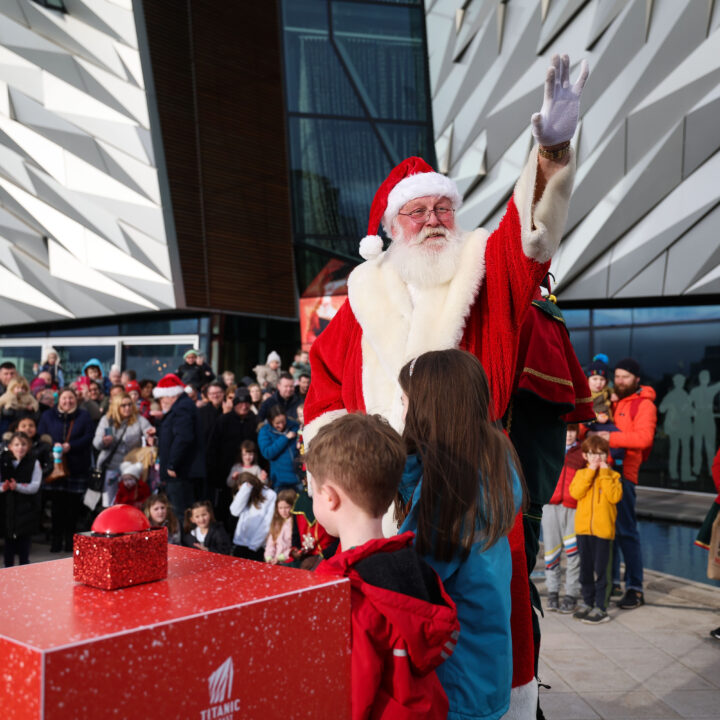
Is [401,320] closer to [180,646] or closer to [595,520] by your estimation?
[180,646]

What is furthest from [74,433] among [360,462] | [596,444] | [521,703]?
[360,462]

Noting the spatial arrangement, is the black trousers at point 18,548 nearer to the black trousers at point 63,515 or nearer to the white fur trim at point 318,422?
the black trousers at point 63,515

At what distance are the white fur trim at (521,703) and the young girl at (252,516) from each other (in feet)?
13.7

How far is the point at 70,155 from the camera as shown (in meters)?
14.6

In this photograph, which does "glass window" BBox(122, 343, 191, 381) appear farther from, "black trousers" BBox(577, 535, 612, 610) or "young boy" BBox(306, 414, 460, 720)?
"young boy" BBox(306, 414, 460, 720)

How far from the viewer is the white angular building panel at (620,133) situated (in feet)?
36.4

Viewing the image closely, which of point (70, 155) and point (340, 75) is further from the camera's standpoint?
point (340, 75)

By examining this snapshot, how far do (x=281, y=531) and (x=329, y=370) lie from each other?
3358 millimetres

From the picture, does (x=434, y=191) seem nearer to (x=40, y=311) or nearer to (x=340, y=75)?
(x=340, y=75)

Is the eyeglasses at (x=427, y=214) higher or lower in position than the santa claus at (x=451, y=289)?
higher

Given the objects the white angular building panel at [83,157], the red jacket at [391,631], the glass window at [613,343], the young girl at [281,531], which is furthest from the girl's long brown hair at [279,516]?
the white angular building panel at [83,157]

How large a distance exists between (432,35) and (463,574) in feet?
50.4

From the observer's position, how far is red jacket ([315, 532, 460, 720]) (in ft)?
5.25

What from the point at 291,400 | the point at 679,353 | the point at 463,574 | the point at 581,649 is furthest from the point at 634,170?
the point at 463,574
